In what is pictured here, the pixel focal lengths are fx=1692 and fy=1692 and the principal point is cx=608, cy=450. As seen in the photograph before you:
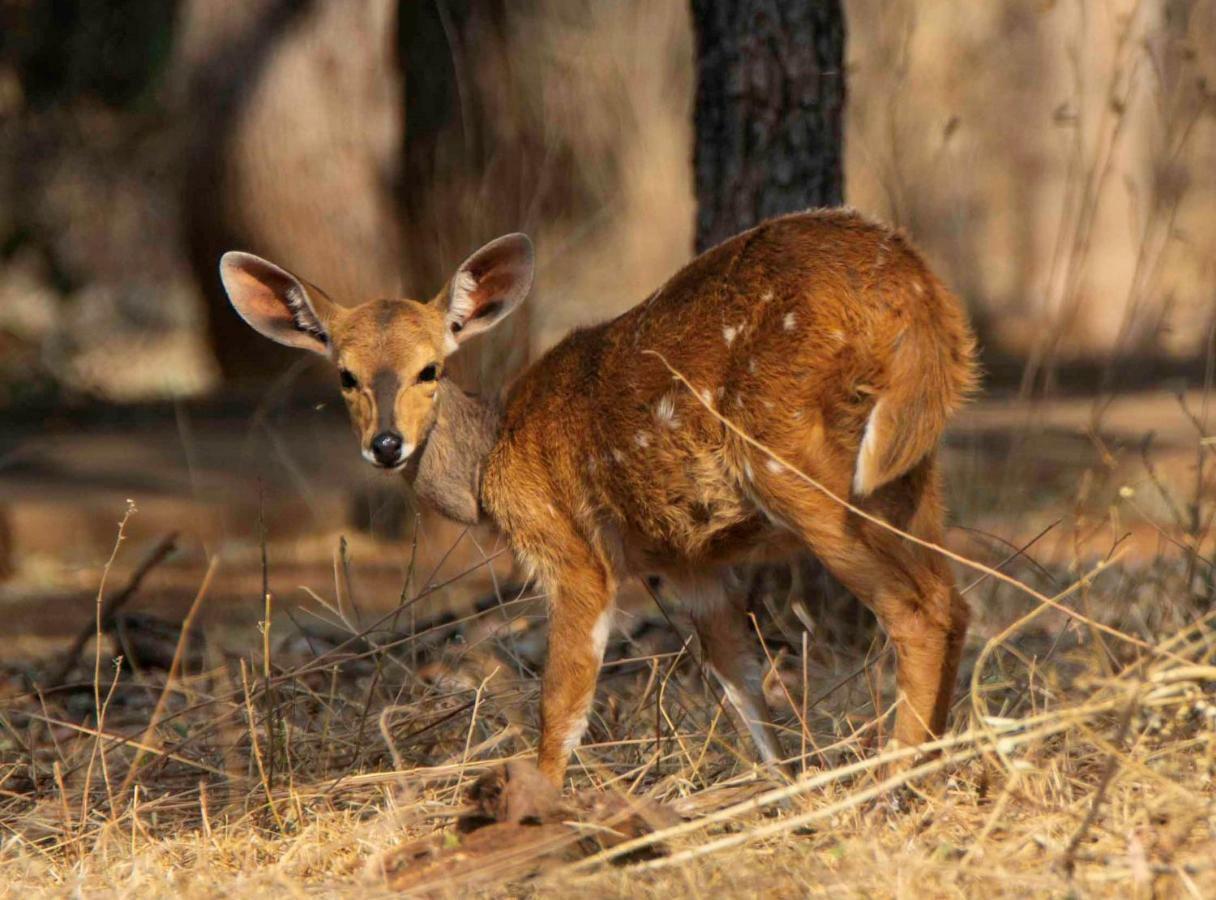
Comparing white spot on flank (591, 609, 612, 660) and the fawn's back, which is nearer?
the fawn's back

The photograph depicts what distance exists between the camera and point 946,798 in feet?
13.5

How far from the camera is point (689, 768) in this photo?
4691 millimetres

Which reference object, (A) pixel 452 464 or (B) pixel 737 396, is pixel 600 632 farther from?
(B) pixel 737 396

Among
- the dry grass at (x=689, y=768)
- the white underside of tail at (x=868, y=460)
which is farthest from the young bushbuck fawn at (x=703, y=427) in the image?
the dry grass at (x=689, y=768)

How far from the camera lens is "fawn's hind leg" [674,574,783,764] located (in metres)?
4.83

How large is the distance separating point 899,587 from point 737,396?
0.65 metres

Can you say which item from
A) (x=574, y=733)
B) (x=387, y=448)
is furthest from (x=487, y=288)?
(x=574, y=733)

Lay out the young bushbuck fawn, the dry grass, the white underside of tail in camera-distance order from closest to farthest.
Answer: the dry grass → the white underside of tail → the young bushbuck fawn

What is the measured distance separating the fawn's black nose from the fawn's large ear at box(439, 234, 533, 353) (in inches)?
20.9

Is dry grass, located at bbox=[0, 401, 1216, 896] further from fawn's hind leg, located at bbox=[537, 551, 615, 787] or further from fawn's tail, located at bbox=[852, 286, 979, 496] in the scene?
fawn's tail, located at bbox=[852, 286, 979, 496]

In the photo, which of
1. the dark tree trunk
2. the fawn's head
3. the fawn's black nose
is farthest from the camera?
the dark tree trunk

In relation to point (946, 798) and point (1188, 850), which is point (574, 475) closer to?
point (946, 798)

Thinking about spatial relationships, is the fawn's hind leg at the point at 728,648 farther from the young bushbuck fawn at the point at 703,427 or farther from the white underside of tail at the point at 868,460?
the white underside of tail at the point at 868,460

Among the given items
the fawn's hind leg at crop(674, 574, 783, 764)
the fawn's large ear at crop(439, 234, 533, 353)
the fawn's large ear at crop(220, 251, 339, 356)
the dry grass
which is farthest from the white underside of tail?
the fawn's large ear at crop(220, 251, 339, 356)
